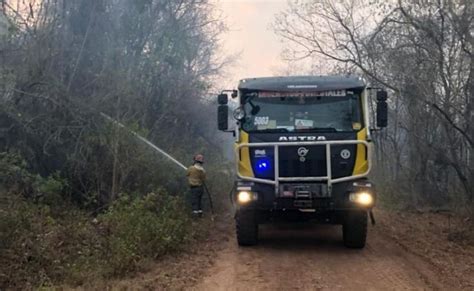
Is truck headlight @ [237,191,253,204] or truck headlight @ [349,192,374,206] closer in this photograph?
truck headlight @ [349,192,374,206]

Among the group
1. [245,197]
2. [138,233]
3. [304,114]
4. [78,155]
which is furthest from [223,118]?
[78,155]

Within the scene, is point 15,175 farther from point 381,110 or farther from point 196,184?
point 381,110

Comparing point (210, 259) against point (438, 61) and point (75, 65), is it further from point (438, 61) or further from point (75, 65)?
point (438, 61)

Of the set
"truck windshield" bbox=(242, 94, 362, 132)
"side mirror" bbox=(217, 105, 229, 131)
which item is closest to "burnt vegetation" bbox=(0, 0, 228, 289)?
"side mirror" bbox=(217, 105, 229, 131)

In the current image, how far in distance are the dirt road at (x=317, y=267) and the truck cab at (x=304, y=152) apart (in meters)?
0.57

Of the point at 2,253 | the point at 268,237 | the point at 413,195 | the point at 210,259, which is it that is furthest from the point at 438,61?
the point at 2,253

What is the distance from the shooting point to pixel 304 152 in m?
11.6

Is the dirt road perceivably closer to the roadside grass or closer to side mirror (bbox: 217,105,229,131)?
the roadside grass

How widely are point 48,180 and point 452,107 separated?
1078 cm

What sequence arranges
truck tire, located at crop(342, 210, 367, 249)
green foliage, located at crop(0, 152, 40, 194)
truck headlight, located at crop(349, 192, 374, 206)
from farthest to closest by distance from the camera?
green foliage, located at crop(0, 152, 40, 194), truck tire, located at crop(342, 210, 367, 249), truck headlight, located at crop(349, 192, 374, 206)

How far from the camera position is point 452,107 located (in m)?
17.5

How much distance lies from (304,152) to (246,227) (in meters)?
1.88

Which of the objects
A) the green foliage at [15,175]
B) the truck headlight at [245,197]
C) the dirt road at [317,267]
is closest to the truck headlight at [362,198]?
the dirt road at [317,267]

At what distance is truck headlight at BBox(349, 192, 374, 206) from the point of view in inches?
447
